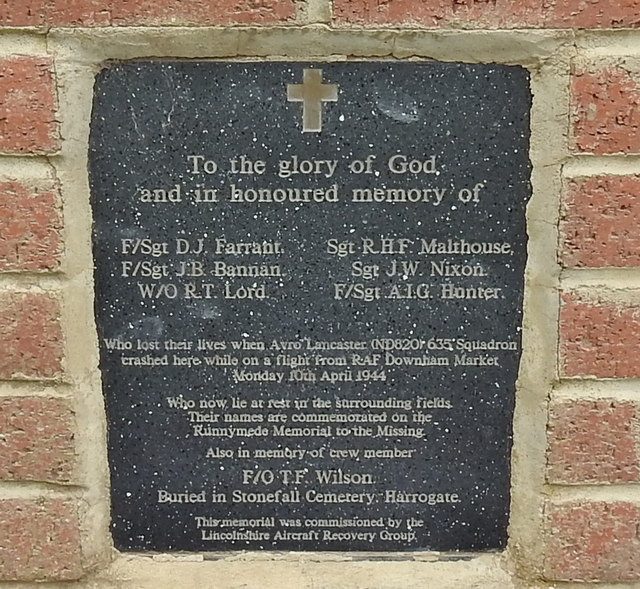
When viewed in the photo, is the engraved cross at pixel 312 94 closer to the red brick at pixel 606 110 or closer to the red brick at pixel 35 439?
the red brick at pixel 606 110

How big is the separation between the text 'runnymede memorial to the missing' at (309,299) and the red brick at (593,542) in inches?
2.7

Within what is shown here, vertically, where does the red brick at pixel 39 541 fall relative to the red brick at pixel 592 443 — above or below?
below

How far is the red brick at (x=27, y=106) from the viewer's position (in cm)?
86

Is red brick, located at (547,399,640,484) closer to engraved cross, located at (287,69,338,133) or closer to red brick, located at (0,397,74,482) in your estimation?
engraved cross, located at (287,69,338,133)

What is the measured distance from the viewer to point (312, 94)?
0.88 meters

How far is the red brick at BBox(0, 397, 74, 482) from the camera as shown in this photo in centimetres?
94

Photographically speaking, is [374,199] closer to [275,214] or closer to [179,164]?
[275,214]

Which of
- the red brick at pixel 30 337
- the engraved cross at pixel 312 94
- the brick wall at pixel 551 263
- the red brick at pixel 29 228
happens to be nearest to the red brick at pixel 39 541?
the brick wall at pixel 551 263

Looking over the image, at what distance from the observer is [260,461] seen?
99 cm

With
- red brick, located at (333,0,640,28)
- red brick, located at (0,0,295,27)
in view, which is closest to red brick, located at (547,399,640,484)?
red brick, located at (333,0,640,28)

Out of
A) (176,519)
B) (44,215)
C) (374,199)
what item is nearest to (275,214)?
(374,199)

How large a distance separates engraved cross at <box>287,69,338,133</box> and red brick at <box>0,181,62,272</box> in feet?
0.94

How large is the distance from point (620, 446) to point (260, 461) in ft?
1.41

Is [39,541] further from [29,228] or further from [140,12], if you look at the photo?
[140,12]
